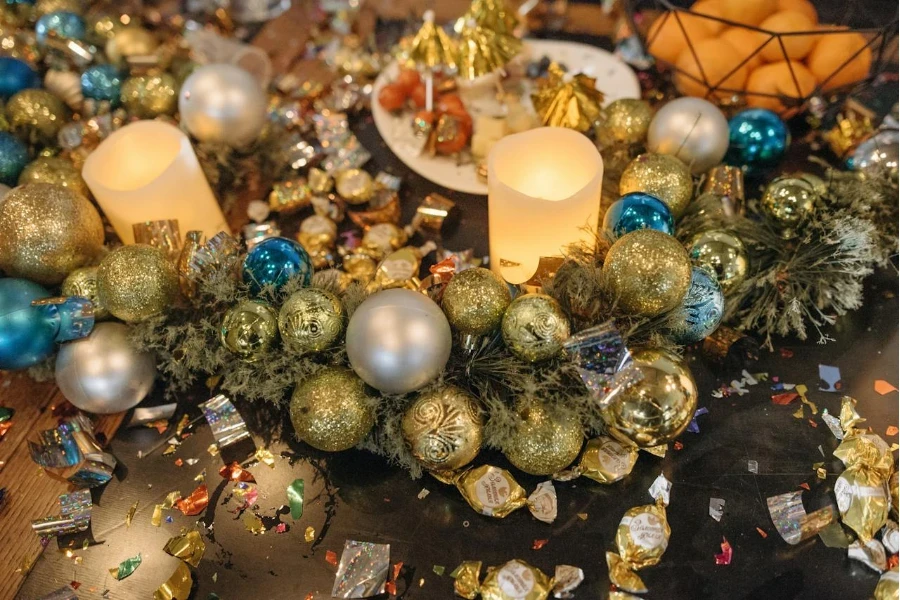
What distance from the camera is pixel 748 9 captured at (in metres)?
1.05

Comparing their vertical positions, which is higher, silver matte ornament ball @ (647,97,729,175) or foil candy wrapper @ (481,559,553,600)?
silver matte ornament ball @ (647,97,729,175)

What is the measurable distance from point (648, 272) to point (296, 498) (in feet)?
1.56

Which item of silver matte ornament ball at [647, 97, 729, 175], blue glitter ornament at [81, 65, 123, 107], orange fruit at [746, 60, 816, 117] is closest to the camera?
silver matte ornament ball at [647, 97, 729, 175]

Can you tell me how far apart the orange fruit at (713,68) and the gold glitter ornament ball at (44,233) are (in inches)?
36.1

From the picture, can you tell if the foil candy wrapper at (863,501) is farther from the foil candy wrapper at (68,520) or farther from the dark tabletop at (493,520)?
the foil candy wrapper at (68,520)

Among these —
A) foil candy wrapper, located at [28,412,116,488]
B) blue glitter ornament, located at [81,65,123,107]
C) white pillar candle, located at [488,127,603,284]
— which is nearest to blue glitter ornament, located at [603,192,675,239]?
white pillar candle, located at [488,127,603,284]

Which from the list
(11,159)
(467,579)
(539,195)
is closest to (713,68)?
(539,195)

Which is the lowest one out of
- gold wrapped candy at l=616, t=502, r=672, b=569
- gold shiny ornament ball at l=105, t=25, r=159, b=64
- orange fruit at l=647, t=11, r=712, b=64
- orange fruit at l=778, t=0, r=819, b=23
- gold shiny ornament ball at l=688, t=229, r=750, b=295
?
gold wrapped candy at l=616, t=502, r=672, b=569

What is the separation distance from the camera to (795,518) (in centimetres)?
73

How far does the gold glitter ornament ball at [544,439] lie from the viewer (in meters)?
0.72

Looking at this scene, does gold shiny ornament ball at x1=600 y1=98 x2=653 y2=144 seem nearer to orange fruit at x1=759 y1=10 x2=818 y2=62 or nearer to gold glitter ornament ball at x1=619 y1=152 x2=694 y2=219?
gold glitter ornament ball at x1=619 y1=152 x2=694 y2=219

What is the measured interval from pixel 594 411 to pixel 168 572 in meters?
0.50

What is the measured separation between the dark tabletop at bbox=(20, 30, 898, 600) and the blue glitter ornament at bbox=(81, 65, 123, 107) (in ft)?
2.03

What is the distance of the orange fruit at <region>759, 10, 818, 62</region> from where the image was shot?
3.32 feet
